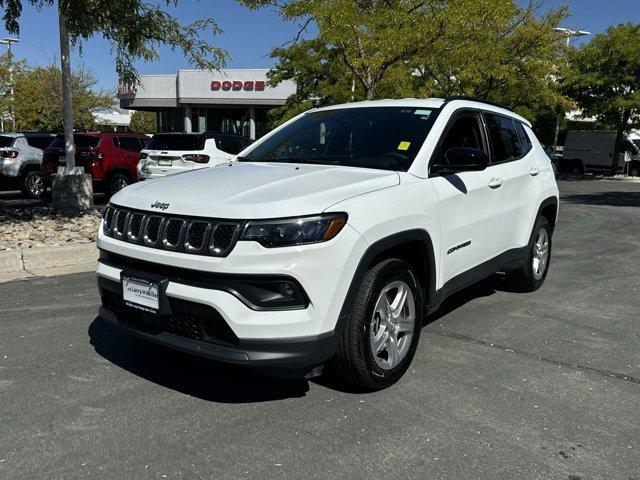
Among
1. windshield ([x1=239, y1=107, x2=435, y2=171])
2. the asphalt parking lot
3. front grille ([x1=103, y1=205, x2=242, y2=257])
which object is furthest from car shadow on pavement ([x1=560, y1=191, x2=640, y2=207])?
front grille ([x1=103, y1=205, x2=242, y2=257])

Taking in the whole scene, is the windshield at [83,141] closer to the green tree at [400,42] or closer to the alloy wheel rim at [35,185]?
the alloy wheel rim at [35,185]

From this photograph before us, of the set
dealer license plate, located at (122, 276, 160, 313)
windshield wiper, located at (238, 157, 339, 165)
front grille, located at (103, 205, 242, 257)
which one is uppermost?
windshield wiper, located at (238, 157, 339, 165)

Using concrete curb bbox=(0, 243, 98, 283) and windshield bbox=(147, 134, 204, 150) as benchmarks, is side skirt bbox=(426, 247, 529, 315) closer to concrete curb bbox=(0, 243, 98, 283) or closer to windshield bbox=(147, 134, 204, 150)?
concrete curb bbox=(0, 243, 98, 283)

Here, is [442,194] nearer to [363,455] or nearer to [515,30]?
[363,455]

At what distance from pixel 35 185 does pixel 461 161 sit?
13.0 meters

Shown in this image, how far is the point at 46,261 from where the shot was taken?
22.7 feet

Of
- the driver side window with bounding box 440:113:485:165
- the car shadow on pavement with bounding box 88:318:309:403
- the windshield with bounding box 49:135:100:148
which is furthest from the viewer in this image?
the windshield with bounding box 49:135:100:148

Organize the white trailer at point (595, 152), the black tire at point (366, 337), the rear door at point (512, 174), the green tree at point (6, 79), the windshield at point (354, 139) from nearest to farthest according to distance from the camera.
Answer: the black tire at point (366, 337), the windshield at point (354, 139), the rear door at point (512, 174), the white trailer at point (595, 152), the green tree at point (6, 79)

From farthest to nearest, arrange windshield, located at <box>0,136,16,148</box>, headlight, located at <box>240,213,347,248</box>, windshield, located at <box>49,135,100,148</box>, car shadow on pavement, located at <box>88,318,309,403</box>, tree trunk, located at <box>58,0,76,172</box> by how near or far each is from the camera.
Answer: windshield, located at <box>0,136,16,148</box> → windshield, located at <box>49,135,100,148</box> → tree trunk, located at <box>58,0,76,172</box> → car shadow on pavement, located at <box>88,318,309,403</box> → headlight, located at <box>240,213,347,248</box>

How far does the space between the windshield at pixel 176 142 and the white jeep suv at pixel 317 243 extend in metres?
8.20

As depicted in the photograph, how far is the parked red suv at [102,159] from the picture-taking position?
1322 centimetres

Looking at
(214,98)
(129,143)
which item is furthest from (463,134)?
(214,98)

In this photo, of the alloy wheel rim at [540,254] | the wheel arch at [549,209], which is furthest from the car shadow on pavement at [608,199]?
the alloy wheel rim at [540,254]

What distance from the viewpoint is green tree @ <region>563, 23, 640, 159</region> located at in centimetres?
2594
